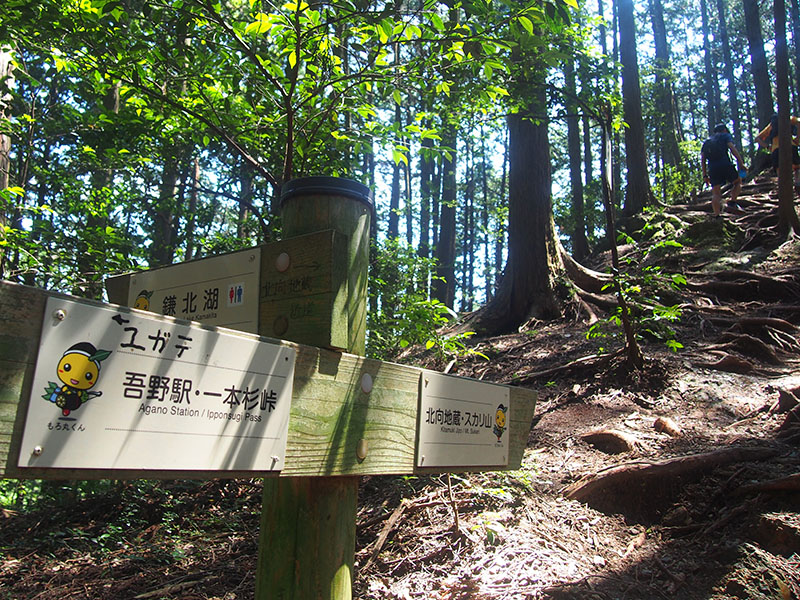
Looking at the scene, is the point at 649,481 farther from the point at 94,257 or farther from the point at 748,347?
the point at 94,257

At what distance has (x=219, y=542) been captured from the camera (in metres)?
4.73

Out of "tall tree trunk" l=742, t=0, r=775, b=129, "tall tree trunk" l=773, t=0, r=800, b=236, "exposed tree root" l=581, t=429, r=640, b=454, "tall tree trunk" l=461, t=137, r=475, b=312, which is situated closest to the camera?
"exposed tree root" l=581, t=429, r=640, b=454

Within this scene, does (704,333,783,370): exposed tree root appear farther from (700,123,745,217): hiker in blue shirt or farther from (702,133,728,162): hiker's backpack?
(702,133,728,162): hiker's backpack

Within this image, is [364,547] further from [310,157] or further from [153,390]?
[153,390]

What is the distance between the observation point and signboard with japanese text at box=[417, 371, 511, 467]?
193 centimetres

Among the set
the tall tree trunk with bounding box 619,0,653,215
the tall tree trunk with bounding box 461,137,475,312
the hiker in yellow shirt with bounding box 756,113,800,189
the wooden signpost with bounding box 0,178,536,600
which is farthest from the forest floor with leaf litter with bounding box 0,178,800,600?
the tall tree trunk with bounding box 461,137,475,312

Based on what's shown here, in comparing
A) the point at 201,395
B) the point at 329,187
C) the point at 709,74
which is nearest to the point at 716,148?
the point at 329,187

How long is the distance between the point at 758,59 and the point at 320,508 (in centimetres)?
2271

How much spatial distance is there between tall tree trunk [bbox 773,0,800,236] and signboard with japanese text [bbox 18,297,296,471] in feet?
31.4

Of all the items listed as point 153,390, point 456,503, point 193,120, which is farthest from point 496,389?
point 193,120

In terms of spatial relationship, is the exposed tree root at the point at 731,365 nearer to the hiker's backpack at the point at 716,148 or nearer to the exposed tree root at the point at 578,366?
the exposed tree root at the point at 578,366

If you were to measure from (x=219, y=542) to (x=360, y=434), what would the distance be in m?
3.71

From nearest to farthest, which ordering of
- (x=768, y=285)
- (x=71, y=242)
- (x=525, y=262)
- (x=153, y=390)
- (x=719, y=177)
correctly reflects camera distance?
(x=153, y=390)
(x=71, y=242)
(x=768, y=285)
(x=525, y=262)
(x=719, y=177)

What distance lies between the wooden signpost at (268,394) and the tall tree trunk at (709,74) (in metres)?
40.3
